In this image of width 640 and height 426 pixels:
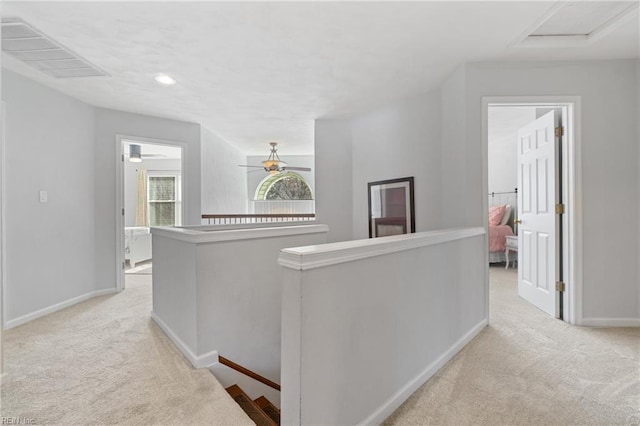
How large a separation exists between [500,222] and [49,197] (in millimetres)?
6558

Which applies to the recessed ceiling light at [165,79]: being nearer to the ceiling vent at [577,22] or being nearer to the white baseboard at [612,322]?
the ceiling vent at [577,22]

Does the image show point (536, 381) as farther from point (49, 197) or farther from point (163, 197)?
point (163, 197)

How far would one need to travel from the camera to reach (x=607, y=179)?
8.55 feet

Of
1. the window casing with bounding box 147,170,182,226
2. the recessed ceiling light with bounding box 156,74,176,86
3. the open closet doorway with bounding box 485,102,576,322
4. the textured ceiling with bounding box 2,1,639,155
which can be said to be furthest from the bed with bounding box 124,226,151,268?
the open closet doorway with bounding box 485,102,576,322

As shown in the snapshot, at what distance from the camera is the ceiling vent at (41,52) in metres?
2.12

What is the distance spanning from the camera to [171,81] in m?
3.04

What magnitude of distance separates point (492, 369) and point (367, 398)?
1.03m

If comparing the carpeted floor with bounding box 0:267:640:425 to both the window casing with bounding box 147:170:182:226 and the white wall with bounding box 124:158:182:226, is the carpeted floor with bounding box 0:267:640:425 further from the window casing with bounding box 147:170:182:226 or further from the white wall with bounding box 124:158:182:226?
the white wall with bounding box 124:158:182:226

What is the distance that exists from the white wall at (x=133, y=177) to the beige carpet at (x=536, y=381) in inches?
289

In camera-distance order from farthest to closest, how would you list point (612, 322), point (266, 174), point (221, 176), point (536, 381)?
point (266, 174), point (221, 176), point (612, 322), point (536, 381)

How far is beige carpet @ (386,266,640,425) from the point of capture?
1525 mm

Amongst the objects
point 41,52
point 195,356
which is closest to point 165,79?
point 41,52

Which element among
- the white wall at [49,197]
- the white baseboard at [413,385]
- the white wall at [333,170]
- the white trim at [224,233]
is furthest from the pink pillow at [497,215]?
the white wall at [49,197]

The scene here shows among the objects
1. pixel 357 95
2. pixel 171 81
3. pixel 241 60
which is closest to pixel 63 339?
pixel 171 81
